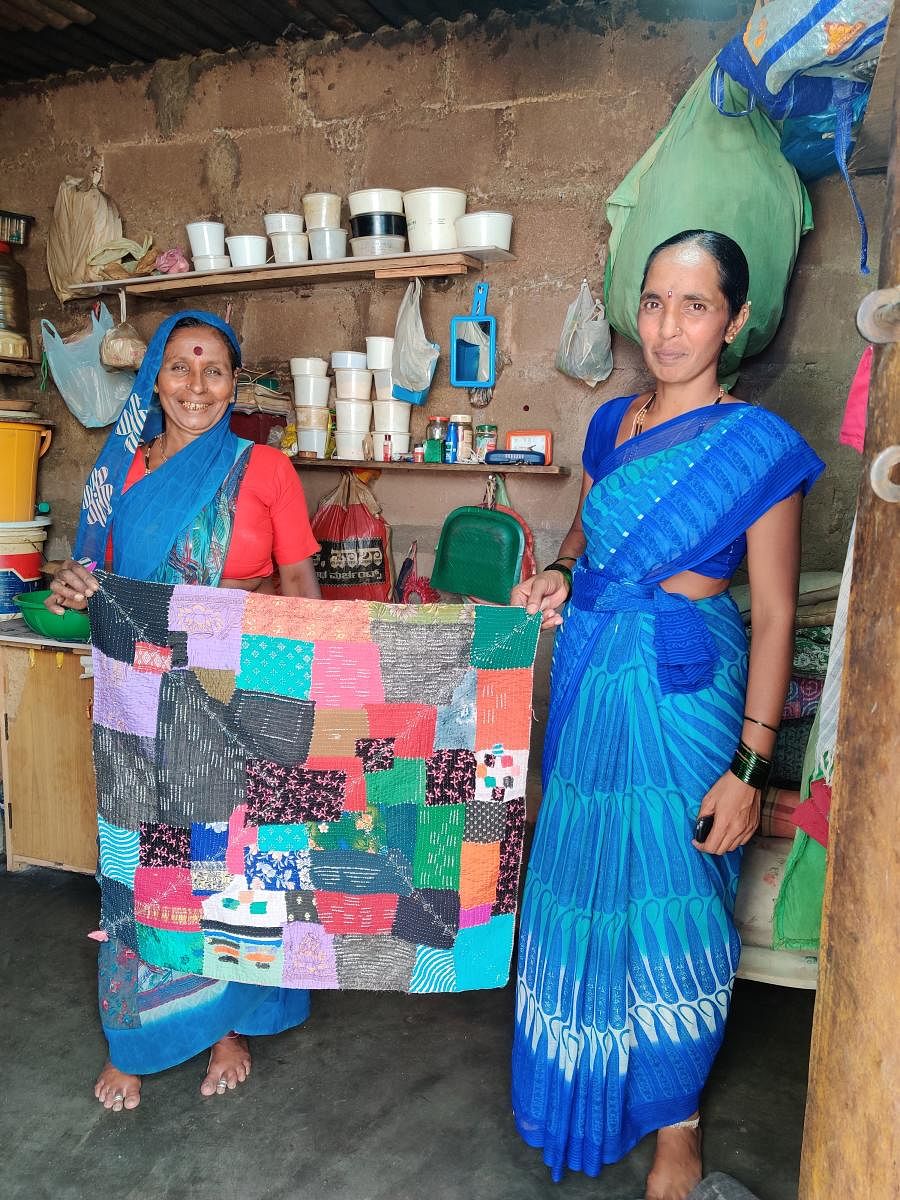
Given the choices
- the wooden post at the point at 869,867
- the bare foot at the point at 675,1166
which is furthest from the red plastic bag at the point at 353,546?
the wooden post at the point at 869,867

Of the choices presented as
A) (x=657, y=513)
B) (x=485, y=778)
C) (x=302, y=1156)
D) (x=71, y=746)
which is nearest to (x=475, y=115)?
(x=657, y=513)

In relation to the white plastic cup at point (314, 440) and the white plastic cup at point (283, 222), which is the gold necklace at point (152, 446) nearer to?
the white plastic cup at point (314, 440)

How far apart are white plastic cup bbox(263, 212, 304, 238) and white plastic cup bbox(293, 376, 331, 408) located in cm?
48

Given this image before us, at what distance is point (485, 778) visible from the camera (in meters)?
1.97

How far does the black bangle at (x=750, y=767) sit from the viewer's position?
1775 mm

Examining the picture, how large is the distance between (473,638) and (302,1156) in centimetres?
116

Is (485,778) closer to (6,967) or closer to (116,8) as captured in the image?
(6,967)

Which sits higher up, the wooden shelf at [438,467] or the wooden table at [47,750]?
the wooden shelf at [438,467]

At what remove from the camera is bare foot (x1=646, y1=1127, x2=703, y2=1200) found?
1.87 metres

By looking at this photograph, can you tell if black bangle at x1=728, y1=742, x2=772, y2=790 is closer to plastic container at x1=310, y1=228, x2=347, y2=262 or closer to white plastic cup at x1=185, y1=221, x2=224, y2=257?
plastic container at x1=310, y1=228, x2=347, y2=262

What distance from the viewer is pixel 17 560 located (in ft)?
11.3

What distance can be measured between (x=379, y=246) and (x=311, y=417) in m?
0.61

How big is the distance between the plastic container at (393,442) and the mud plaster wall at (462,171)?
10cm

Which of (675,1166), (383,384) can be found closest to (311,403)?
(383,384)
